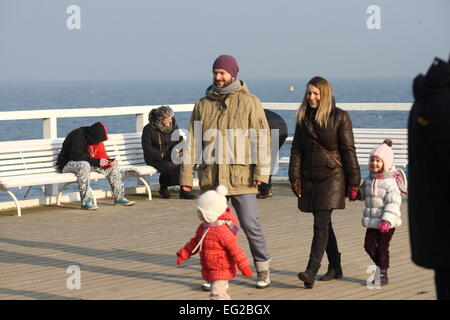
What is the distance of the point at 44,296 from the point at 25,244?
2641 mm

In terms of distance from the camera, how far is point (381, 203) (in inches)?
326

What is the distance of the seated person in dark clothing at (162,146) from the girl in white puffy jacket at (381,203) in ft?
19.8

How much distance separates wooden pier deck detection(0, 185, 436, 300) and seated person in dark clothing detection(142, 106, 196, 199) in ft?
1.61

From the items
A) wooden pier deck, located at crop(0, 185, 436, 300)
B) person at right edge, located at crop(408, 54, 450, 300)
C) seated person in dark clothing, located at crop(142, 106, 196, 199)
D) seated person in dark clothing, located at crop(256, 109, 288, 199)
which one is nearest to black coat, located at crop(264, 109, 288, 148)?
seated person in dark clothing, located at crop(256, 109, 288, 199)

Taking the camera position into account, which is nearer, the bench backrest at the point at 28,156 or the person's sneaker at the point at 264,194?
the bench backrest at the point at 28,156

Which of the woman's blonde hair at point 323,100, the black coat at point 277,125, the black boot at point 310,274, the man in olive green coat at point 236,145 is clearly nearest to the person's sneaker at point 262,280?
the man in olive green coat at point 236,145

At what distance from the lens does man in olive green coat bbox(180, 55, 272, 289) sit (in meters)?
8.16

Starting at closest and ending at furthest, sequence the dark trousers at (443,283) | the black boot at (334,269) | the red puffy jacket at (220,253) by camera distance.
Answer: the dark trousers at (443,283) → the red puffy jacket at (220,253) → the black boot at (334,269)

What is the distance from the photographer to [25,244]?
10.5 m

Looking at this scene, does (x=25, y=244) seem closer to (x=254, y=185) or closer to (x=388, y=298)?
(x=254, y=185)

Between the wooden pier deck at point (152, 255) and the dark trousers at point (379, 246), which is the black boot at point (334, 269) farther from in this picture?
the dark trousers at point (379, 246)

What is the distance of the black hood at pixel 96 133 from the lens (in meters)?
13.1

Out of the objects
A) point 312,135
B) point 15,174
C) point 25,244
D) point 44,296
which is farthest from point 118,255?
point 15,174

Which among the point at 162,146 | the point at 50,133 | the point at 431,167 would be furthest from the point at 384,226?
the point at 50,133
